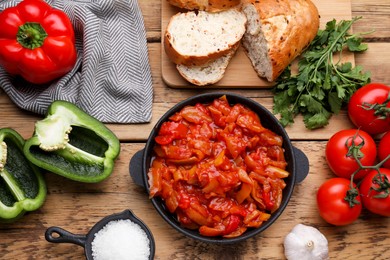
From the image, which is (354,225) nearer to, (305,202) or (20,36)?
(305,202)

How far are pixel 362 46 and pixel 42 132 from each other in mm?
1584

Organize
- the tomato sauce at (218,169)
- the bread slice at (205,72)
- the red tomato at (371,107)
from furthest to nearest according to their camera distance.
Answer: the bread slice at (205,72) < the red tomato at (371,107) < the tomato sauce at (218,169)

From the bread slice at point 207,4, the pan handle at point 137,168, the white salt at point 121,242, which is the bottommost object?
the white salt at point 121,242

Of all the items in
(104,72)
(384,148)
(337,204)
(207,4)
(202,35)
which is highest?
(207,4)

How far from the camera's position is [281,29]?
292 centimetres

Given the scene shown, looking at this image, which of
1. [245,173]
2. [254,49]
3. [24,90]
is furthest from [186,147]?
[24,90]

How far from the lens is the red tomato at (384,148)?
2953 millimetres

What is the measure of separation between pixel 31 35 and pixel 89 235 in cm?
93

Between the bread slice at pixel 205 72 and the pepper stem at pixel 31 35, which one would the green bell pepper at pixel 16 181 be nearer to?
the pepper stem at pixel 31 35

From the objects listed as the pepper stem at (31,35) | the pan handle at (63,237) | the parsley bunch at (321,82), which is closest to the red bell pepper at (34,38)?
the pepper stem at (31,35)

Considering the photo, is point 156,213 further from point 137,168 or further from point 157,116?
point 157,116

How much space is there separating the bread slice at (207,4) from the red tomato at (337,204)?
95cm

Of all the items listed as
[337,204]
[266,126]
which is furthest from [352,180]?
[266,126]

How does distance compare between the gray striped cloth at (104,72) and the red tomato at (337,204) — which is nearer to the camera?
the red tomato at (337,204)
